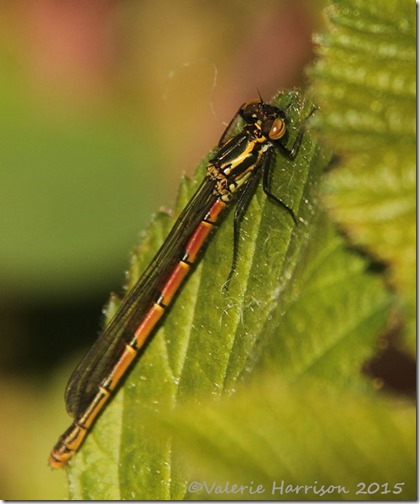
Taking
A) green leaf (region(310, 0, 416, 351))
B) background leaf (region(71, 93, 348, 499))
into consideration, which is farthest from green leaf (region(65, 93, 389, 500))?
green leaf (region(310, 0, 416, 351))

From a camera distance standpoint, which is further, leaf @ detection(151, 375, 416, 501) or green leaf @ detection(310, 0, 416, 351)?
green leaf @ detection(310, 0, 416, 351)

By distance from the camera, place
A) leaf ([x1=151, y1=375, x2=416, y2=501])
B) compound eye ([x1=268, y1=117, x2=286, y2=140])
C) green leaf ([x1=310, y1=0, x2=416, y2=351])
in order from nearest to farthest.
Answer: leaf ([x1=151, y1=375, x2=416, y2=501])
green leaf ([x1=310, y1=0, x2=416, y2=351])
compound eye ([x1=268, y1=117, x2=286, y2=140])

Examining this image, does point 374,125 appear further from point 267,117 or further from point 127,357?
point 127,357

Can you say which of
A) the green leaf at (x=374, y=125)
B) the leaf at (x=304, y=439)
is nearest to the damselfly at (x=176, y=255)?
the green leaf at (x=374, y=125)

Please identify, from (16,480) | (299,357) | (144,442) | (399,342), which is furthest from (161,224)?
(16,480)

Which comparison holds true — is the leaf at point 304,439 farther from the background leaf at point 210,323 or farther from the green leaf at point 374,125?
the background leaf at point 210,323

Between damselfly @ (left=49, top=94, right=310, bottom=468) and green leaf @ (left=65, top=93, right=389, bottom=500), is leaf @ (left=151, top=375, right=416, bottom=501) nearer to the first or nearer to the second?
green leaf @ (left=65, top=93, right=389, bottom=500)

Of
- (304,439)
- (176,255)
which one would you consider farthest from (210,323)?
(304,439)
